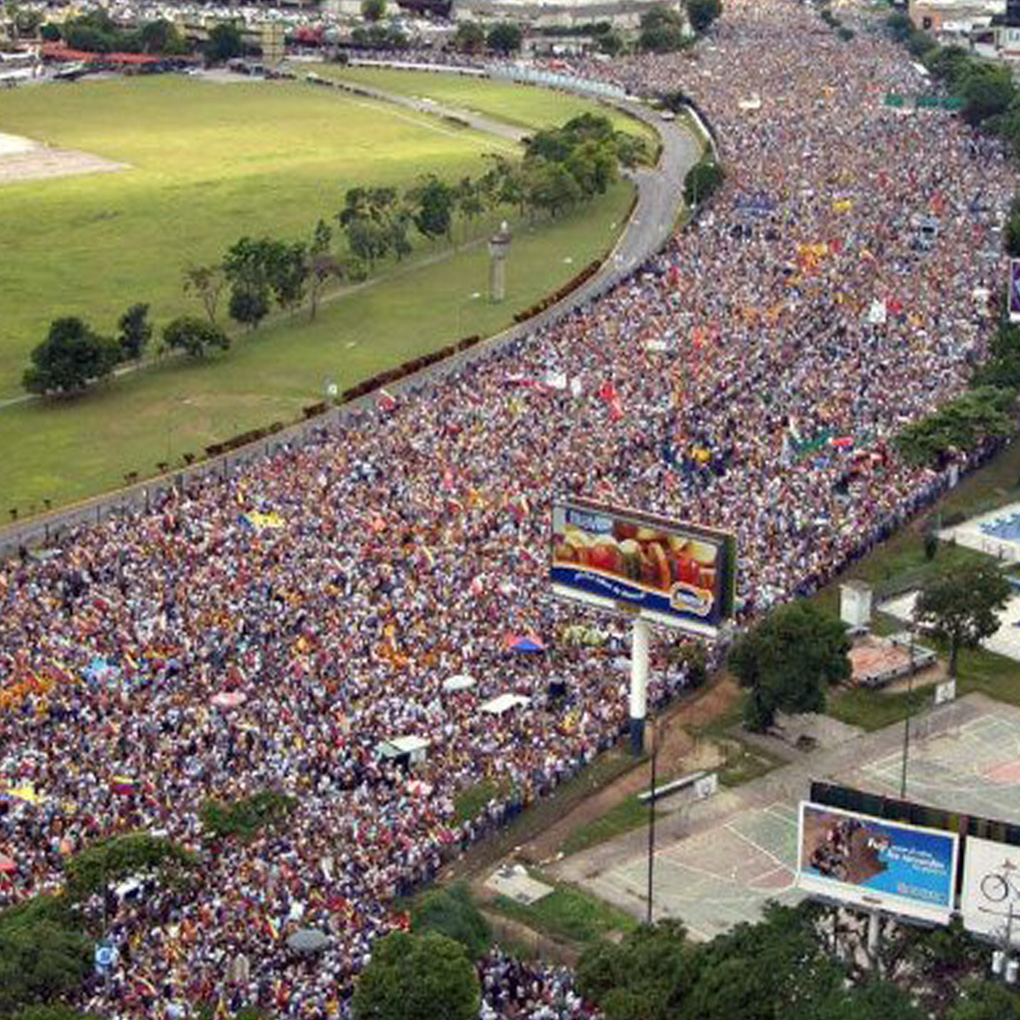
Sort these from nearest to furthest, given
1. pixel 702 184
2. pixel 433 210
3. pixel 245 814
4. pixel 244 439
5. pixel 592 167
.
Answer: pixel 245 814 → pixel 244 439 → pixel 433 210 → pixel 702 184 → pixel 592 167

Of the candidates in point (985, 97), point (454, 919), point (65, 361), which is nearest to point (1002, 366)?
point (65, 361)

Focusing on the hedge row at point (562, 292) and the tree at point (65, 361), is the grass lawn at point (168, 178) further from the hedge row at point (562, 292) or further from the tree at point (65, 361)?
the hedge row at point (562, 292)

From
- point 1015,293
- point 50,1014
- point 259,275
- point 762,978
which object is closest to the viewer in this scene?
point 762,978

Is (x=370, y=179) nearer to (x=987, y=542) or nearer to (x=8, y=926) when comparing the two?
(x=987, y=542)

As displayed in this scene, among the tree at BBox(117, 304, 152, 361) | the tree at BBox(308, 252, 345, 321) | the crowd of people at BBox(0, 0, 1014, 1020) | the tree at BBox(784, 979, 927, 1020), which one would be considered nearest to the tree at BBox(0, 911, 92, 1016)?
the crowd of people at BBox(0, 0, 1014, 1020)

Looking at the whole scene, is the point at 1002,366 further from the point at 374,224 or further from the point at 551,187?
the point at 551,187

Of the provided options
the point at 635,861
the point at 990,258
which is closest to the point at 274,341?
the point at 990,258
